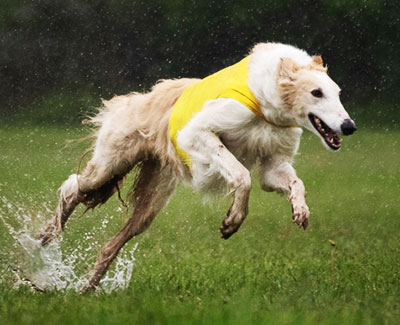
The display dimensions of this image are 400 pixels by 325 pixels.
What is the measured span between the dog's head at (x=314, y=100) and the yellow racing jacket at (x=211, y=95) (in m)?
0.26

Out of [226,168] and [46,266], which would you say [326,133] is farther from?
[46,266]

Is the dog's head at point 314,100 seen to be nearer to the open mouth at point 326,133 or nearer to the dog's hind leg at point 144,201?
the open mouth at point 326,133

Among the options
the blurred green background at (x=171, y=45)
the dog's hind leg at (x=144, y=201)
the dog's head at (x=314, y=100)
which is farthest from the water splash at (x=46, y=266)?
the blurred green background at (x=171, y=45)

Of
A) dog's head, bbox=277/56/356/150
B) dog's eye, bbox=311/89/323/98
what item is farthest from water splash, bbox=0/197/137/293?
dog's eye, bbox=311/89/323/98

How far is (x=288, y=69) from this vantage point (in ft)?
17.9

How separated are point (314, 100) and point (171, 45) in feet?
47.3

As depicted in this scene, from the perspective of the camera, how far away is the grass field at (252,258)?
4.59 m

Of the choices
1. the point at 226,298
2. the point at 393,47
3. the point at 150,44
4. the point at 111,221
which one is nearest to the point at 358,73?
the point at 393,47

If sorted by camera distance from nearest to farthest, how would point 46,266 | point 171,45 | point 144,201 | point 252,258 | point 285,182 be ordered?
point 285,182
point 46,266
point 144,201
point 252,258
point 171,45

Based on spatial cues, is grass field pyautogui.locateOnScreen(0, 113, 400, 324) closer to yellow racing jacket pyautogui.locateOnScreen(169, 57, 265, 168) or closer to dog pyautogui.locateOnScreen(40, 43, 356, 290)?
dog pyautogui.locateOnScreen(40, 43, 356, 290)

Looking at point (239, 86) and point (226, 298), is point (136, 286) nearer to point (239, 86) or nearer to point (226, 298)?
point (226, 298)

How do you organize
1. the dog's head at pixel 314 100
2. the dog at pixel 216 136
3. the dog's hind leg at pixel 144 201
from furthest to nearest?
the dog's hind leg at pixel 144 201 < the dog at pixel 216 136 < the dog's head at pixel 314 100

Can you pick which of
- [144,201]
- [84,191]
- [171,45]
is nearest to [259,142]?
[144,201]

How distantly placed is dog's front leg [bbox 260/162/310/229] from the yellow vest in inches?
14.4
